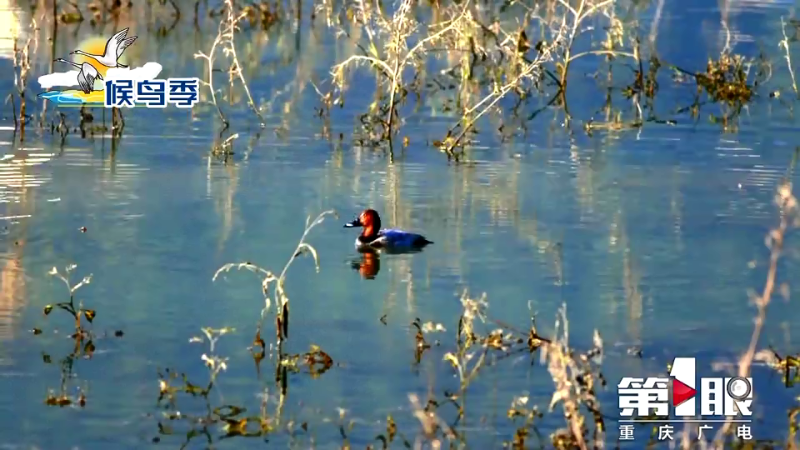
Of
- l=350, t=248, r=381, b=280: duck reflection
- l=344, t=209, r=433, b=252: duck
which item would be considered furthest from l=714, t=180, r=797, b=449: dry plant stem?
l=344, t=209, r=433, b=252: duck

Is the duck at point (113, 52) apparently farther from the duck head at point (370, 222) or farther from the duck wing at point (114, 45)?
the duck head at point (370, 222)

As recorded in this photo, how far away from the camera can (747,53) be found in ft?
72.4

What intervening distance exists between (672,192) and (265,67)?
323 inches

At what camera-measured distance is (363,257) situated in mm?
11531

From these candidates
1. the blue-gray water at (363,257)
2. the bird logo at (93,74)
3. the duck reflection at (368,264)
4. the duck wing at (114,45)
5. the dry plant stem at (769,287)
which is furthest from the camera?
the duck wing at (114,45)

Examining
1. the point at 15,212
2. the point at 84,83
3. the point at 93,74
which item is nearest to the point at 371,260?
the point at 15,212

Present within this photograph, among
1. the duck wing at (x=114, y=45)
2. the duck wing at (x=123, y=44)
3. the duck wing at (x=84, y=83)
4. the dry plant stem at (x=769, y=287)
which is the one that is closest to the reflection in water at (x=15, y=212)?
the duck wing at (x=84, y=83)

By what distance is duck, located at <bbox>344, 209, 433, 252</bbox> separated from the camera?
38.5ft

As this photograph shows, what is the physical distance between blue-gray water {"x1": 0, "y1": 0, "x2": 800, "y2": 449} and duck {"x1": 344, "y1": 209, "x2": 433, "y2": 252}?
0.48 feet

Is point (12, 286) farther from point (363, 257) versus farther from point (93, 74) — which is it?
point (93, 74)

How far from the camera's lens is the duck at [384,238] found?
38.5ft

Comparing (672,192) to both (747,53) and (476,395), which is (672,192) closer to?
(476,395)

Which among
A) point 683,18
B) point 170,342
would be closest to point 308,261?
point 170,342

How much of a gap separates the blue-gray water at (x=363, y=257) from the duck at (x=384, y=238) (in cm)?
15
